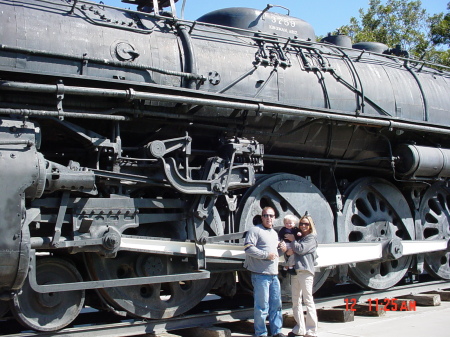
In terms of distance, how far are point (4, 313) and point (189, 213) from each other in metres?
2.43

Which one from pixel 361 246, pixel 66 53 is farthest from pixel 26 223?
pixel 361 246

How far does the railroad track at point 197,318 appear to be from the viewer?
6.54 metres

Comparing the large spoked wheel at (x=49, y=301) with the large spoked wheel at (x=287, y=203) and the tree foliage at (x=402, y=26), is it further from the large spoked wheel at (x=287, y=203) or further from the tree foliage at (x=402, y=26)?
the tree foliage at (x=402, y=26)

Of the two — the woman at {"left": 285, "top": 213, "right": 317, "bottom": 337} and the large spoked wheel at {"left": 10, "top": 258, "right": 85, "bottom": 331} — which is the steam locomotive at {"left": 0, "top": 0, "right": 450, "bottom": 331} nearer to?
the large spoked wheel at {"left": 10, "top": 258, "right": 85, "bottom": 331}

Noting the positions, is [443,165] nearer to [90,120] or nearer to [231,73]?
[231,73]

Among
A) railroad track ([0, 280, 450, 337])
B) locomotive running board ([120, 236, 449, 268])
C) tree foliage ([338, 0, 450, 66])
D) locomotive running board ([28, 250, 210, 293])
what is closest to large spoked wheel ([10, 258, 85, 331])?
railroad track ([0, 280, 450, 337])

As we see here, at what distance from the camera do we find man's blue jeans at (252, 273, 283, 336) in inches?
271

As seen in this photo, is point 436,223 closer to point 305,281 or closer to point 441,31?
point 305,281

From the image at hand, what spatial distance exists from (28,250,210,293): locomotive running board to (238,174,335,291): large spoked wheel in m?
1.39

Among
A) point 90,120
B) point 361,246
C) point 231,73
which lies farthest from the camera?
point 361,246

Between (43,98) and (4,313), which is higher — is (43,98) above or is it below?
above

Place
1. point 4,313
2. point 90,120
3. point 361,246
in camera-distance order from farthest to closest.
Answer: point 361,246 < point 90,120 < point 4,313

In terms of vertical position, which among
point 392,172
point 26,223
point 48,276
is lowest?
point 48,276

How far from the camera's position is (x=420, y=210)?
10586 millimetres
